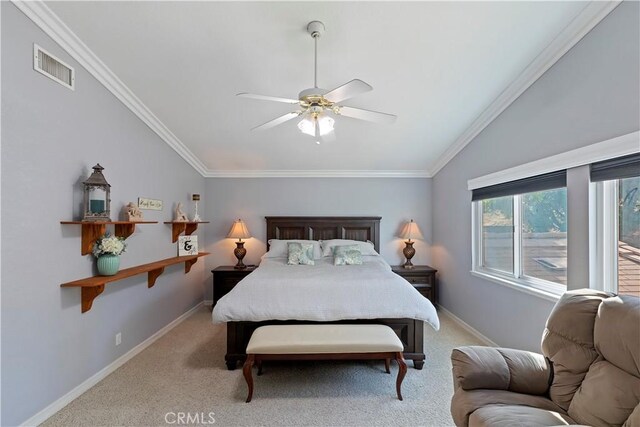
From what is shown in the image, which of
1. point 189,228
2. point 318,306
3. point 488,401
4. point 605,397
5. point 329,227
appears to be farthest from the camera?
point 329,227

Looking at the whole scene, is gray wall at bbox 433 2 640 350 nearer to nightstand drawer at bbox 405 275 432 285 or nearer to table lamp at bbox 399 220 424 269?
nightstand drawer at bbox 405 275 432 285

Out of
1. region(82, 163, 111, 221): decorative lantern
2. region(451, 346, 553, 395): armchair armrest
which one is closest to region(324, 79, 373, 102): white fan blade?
region(451, 346, 553, 395): armchair armrest

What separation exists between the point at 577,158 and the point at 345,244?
2.99 metres

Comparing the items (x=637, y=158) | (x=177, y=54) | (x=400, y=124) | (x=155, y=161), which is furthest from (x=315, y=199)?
(x=637, y=158)

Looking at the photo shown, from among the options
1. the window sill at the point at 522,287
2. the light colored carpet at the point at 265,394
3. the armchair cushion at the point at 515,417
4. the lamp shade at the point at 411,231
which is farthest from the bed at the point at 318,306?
the lamp shade at the point at 411,231

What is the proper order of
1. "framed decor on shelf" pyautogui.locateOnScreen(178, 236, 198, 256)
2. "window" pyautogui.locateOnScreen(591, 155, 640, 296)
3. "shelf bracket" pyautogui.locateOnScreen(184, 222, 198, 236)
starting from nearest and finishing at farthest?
"window" pyautogui.locateOnScreen(591, 155, 640, 296)
"framed decor on shelf" pyautogui.locateOnScreen(178, 236, 198, 256)
"shelf bracket" pyautogui.locateOnScreen(184, 222, 198, 236)

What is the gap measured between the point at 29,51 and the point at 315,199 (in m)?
3.68

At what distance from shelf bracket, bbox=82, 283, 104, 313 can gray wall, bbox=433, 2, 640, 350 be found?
3.78m

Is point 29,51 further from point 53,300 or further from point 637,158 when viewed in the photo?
point 637,158

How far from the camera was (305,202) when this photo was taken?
5047 mm

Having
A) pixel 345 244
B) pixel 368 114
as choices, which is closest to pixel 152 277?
pixel 345 244

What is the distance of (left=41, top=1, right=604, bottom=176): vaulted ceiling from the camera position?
6.91 feet

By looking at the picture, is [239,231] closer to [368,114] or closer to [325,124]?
[325,124]

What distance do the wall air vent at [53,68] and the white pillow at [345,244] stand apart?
11.3 ft
